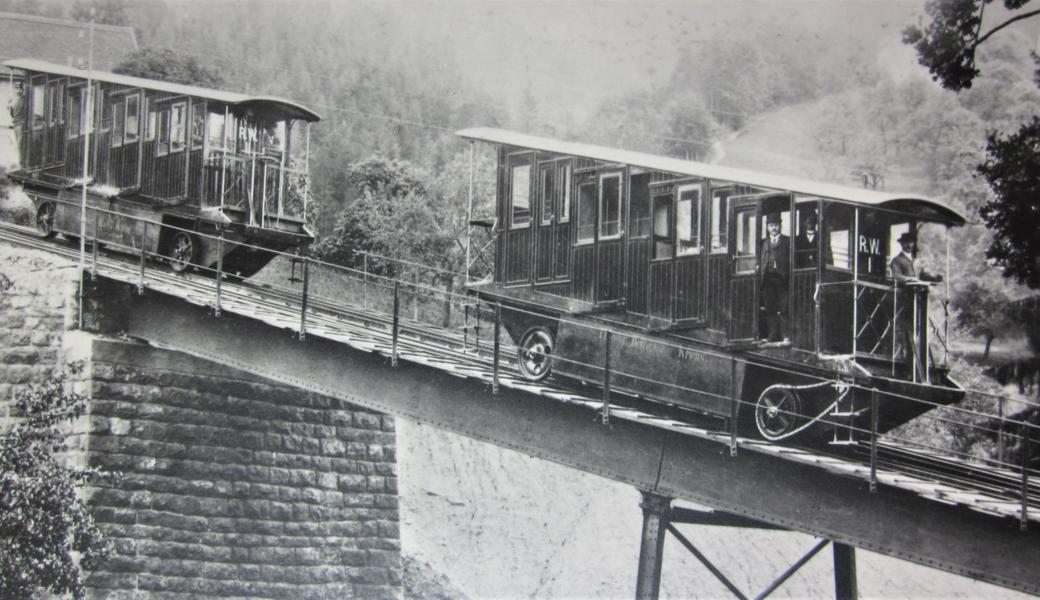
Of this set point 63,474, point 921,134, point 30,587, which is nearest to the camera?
point 30,587

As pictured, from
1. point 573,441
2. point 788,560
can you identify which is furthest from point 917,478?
point 788,560

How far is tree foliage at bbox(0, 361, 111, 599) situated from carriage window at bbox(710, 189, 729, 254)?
27.7 feet

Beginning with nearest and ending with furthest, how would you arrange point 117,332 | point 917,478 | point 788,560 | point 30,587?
point 917,478 → point 30,587 → point 117,332 → point 788,560

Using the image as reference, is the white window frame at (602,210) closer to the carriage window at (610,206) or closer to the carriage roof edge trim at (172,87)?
the carriage window at (610,206)

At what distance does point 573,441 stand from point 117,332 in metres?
7.47

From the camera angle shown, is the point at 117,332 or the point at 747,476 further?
the point at 117,332

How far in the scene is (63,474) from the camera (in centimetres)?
1302

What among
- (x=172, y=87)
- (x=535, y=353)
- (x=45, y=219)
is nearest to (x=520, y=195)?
(x=535, y=353)

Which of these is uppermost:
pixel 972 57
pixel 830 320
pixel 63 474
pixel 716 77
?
pixel 716 77

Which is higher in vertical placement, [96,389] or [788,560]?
[96,389]

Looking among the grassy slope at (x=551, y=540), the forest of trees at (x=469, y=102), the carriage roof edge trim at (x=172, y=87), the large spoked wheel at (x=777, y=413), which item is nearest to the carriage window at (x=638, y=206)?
the large spoked wheel at (x=777, y=413)

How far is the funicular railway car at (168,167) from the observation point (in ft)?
61.8

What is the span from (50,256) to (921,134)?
34994 mm

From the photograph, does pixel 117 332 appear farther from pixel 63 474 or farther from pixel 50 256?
pixel 63 474
